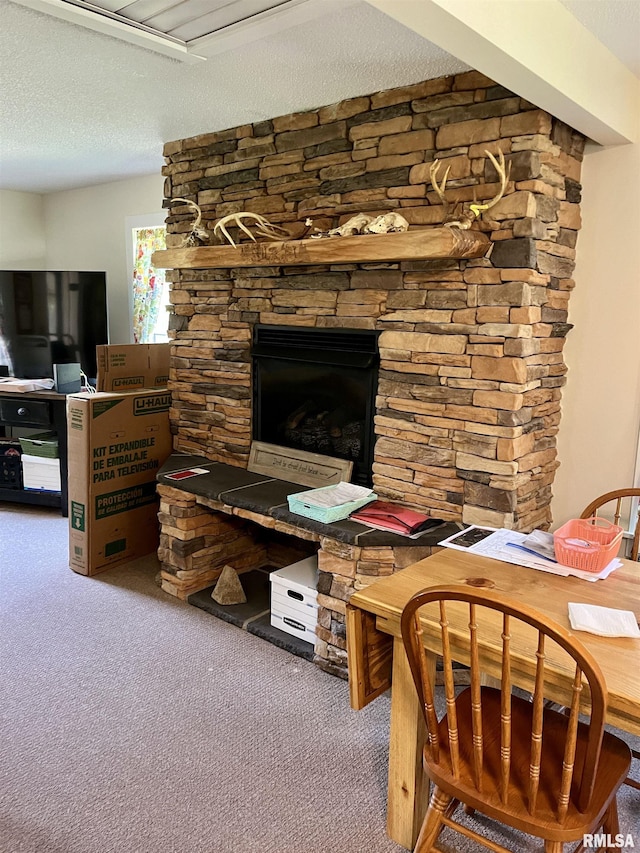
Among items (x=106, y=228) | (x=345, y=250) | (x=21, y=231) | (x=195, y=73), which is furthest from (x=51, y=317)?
(x=345, y=250)

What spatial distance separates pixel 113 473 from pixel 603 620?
2.55 meters

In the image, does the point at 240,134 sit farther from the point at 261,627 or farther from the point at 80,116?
the point at 261,627

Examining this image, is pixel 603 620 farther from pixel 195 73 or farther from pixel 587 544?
pixel 195 73

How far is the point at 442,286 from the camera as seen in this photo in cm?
257

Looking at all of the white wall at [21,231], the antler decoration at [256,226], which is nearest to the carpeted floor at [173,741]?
the antler decoration at [256,226]

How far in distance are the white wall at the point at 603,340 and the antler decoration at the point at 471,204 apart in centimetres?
47

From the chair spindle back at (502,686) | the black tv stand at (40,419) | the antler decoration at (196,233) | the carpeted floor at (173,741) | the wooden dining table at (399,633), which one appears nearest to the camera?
the chair spindle back at (502,686)

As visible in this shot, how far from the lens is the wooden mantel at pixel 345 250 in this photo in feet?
7.65

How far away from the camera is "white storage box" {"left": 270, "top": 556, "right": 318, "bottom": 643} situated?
2738 millimetres

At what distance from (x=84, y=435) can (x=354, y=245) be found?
167 cm

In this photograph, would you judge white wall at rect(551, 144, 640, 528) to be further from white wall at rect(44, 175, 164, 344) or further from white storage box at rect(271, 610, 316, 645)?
white wall at rect(44, 175, 164, 344)

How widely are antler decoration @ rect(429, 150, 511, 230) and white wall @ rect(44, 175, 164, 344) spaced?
112 inches

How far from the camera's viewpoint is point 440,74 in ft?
8.11

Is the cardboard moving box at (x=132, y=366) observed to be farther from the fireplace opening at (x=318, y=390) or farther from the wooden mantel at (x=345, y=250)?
the fireplace opening at (x=318, y=390)
